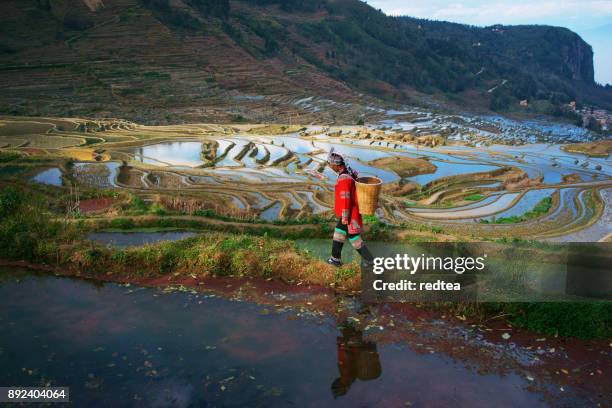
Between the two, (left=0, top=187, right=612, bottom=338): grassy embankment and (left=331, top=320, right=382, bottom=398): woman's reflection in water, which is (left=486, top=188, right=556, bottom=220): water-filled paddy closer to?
(left=0, top=187, right=612, bottom=338): grassy embankment

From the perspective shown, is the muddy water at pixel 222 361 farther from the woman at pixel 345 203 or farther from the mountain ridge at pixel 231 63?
the mountain ridge at pixel 231 63

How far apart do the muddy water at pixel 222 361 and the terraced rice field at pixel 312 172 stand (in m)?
6.13

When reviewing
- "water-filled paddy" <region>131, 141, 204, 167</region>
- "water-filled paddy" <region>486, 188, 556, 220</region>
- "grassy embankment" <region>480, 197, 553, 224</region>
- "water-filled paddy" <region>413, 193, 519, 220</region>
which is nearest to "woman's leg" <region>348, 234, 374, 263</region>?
"water-filled paddy" <region>413, 193, 519, 220</region>

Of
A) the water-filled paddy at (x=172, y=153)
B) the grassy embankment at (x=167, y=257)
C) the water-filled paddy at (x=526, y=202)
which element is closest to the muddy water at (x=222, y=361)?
the grassy embankment at (x=167, y=257)

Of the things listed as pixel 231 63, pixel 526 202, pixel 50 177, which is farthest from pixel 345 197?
pixel 231 63

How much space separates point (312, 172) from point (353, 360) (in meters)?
15.6

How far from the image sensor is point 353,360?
17.5 feet

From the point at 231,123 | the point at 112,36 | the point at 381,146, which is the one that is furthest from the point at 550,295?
the point at 112,36

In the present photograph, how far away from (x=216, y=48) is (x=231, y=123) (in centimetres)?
2199

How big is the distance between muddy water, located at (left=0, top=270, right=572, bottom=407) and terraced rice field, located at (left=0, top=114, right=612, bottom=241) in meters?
A: 6.13

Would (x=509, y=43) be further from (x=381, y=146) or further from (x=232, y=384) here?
(x=232, y=384)

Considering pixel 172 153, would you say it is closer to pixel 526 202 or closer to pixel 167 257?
pixel 526 202

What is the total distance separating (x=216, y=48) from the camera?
61.6 metres

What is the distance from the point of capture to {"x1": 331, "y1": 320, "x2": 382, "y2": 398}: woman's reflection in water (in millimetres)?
4941
